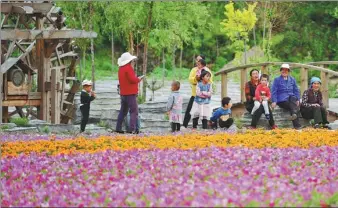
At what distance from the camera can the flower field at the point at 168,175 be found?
8703 mm

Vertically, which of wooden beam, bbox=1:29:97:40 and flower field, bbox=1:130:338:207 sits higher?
wooden beam, bbox=1:29:97:40

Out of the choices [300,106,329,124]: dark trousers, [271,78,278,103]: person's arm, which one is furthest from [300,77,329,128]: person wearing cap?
[271,78,278,103]: person's arm

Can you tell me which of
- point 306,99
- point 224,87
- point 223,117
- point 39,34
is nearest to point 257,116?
point 223,117

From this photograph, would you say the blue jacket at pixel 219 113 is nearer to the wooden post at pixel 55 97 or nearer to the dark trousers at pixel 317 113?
the dark trousers at pixel 317 113

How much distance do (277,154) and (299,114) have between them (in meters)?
10.5

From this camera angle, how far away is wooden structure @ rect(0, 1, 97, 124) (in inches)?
993

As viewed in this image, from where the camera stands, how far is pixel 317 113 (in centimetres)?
2230

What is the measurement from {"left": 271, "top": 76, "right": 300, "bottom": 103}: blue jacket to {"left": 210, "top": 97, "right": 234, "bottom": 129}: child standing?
1.52 meters

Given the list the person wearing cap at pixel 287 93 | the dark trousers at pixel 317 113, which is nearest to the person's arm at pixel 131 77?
the person wearing cap at pixel 287 93

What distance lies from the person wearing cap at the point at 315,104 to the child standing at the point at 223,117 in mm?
1901

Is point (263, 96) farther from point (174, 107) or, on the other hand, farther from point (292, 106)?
point (174, 107)

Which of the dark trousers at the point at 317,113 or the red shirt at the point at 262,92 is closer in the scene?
Result: the red shirt at the point at 262,92

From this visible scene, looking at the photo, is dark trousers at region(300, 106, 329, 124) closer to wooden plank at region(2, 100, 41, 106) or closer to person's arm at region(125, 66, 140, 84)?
person's arm at region(125, 66, 140, 84)

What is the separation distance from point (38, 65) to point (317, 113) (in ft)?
29.1
